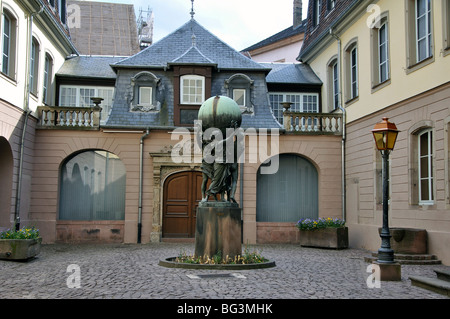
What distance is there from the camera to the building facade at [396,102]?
14.5 metres

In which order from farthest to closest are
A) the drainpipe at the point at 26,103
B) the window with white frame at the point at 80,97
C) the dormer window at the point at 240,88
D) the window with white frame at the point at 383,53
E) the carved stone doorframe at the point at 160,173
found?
the window with white frame at the point at 80,97 < the dormer window at the point at 240,88 < the carved stone doorframe at the point at 160,173 < the drainpipe at the point at 26,103 < the window with white frame at the point at 383,53

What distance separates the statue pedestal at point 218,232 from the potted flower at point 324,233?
6.75 m

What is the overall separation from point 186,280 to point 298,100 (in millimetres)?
14833

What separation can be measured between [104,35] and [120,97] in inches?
758

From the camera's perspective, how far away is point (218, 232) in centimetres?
1217

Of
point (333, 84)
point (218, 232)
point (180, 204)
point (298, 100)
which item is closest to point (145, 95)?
point (180, 204)

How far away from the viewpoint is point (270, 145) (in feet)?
69.8

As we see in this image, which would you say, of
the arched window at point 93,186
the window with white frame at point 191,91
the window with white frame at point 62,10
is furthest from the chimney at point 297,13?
the arched window at point 93,186

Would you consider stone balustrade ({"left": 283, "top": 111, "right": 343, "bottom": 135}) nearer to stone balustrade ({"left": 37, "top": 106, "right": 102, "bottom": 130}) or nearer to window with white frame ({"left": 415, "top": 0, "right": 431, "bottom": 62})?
window with white frame ({"left": 415, "top": 0, "right": 431, "bottom": 62})

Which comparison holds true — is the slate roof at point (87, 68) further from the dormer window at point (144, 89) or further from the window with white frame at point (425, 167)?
the window with white frame at point (425, 167)

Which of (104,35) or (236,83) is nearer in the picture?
(236,83)

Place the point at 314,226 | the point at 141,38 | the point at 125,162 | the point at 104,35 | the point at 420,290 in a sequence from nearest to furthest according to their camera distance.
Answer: the point at 420,290 → the point at 314,226 → the point at 125,162 → the point at 104,35 → the point at 141,38
